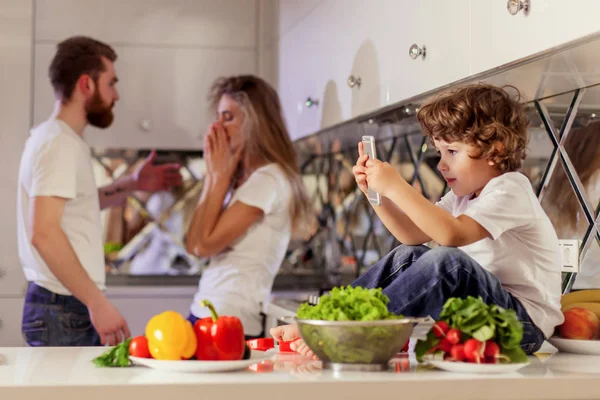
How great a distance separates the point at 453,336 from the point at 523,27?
62cm

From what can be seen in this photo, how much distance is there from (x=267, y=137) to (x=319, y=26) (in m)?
0.42

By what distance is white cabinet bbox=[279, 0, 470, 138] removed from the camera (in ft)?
6.19

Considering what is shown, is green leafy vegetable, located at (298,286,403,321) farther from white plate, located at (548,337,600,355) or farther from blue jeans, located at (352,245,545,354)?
white plate, located at (548,337,600,355)

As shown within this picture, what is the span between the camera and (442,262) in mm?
1402

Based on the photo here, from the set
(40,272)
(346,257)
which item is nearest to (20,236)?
(40,272)

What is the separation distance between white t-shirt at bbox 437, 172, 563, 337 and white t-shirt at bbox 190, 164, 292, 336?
3.28ft

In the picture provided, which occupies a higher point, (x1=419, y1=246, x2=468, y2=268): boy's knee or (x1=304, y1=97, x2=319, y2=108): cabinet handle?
(x1=304, y1=97, x2=319, y2=108): cabinet handle

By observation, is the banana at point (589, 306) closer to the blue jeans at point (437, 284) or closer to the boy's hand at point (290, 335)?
the blue jeans at point (437, 284)

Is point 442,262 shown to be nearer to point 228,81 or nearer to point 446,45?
point 446,45

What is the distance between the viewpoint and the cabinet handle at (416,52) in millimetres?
1980

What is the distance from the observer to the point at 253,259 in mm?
2521

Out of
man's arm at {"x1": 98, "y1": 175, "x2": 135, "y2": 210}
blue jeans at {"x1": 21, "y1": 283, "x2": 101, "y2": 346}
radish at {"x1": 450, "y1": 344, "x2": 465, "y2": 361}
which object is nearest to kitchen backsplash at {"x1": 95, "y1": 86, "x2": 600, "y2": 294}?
man's arm at {"x1": 98, "y1": 175, "x2": 135, "y2": 210}

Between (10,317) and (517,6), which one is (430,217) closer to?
(517,6)

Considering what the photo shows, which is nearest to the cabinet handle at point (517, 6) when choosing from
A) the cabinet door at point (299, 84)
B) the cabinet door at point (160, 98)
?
the cabinet door at point (299, 84)
